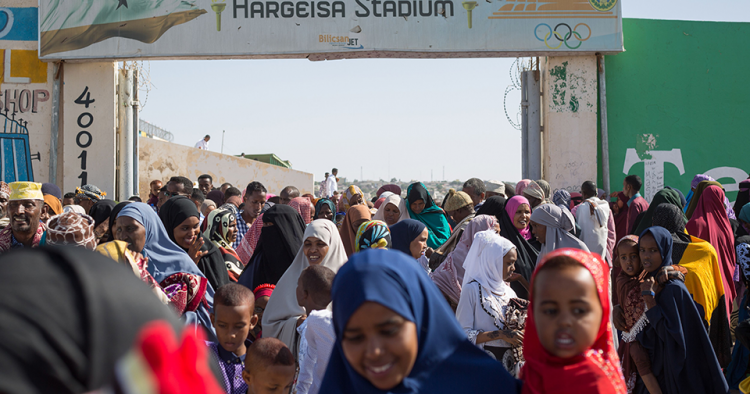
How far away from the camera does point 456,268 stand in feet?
13.8

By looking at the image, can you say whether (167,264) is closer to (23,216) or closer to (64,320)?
(23,216)

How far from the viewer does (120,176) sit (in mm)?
10172

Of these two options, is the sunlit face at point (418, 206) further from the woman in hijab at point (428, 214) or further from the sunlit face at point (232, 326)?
the sunlit face at point (232, 326)

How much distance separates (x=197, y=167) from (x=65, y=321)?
12875mm

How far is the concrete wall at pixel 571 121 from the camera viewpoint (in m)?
10.0

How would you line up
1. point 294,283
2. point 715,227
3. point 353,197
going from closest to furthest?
point 294,283 < point 715,227 < point 353,197

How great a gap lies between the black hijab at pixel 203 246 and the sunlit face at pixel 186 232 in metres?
0.02

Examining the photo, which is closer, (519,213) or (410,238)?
(410,238)

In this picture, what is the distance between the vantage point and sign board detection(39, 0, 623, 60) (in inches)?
380

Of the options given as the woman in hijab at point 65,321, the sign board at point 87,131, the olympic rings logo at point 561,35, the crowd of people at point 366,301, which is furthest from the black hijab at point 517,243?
the sign board at point 87,131

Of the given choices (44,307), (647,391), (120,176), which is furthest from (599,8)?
(44,307)

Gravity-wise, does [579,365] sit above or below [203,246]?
below

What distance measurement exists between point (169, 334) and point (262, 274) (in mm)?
3709

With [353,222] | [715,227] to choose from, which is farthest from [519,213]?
[715,227]
